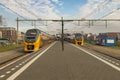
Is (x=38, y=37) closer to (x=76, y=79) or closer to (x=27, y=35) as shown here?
(x=27, y=35)

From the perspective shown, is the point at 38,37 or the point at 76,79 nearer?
the point at 76,79

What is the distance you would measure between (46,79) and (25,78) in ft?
3.20

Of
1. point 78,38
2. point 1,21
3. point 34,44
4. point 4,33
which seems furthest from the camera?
point 4,33

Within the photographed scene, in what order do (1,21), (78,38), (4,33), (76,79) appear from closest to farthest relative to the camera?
(76,79)
(78,38)
(1,21)
(4,33)

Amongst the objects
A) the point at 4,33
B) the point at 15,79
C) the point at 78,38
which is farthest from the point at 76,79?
the point at 4,33

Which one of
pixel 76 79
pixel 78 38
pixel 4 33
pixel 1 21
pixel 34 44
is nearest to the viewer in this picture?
pixel 76 79

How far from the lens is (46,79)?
10.6 m

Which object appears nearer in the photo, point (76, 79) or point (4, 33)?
point (76, 79)

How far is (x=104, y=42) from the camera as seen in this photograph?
251 ft

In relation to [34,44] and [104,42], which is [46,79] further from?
[104,42]


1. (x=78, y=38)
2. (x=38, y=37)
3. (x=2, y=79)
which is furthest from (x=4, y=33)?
(x=2, y=79)

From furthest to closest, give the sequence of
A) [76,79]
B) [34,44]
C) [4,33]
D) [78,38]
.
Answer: [4,33] < [78,38] < [34,44] < [76,79]

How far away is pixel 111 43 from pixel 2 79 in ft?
218

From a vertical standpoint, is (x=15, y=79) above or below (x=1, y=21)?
below
